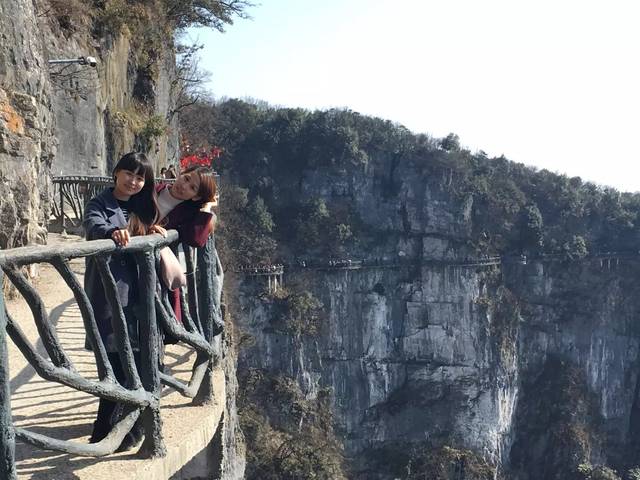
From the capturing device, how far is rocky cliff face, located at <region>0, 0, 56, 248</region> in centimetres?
642

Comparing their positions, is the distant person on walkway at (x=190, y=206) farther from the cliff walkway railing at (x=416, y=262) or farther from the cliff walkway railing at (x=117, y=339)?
the cliff walkway railing at (x=416, y=262)

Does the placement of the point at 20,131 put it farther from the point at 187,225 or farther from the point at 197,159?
the point at 197,159

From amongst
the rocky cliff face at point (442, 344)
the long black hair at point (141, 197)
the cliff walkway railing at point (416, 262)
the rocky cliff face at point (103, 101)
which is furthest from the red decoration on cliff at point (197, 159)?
the rocky cliff face at point (442, 344)

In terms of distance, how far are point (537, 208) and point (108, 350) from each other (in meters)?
38.2

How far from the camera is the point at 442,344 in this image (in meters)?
34.0

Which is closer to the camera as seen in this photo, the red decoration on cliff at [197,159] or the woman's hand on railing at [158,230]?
the woman's hand on railing at [158,230]

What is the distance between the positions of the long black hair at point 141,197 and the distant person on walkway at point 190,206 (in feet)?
0.67

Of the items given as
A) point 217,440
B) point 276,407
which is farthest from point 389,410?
point 217,440

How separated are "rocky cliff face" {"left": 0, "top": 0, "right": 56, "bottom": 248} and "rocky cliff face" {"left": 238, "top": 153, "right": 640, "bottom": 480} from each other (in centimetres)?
2288

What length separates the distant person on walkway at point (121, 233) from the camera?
116 inches

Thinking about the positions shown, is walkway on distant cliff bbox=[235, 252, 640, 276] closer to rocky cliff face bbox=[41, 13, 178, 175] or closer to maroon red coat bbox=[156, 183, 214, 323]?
rocky cliff face bbox=[41, 13, 178, 175]

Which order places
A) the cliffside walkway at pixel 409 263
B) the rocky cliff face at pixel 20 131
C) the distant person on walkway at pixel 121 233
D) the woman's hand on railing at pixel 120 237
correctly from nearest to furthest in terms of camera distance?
the woman's hand on railing at pixel 120 237, the distant person on walkway at pixel 121 233, the rocky cliff face at pixel 20 131, the cliffside walkway at pixel 409 263

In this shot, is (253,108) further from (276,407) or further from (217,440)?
(217,440)

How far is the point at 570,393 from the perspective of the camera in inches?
1395
